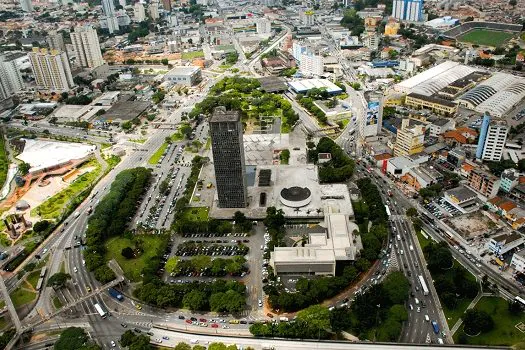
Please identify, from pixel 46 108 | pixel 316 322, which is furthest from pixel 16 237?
pixel 46 108

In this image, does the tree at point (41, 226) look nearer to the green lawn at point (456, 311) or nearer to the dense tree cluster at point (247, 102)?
the dense tree cluster at point (247, 102)

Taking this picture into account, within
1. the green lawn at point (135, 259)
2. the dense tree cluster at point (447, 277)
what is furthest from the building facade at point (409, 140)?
the green lawn at point (135, 259)

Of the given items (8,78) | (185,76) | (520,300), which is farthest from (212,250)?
(8,78)

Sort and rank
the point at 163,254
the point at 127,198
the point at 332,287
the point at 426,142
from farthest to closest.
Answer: the point at 426,142 → the point at 127,198 → the point at 163,254 → the point at 332,287

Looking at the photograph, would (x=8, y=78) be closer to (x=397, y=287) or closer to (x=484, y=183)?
(x=397, y=287)

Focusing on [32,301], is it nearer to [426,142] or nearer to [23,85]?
[426,142]
